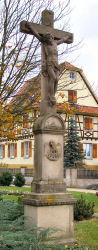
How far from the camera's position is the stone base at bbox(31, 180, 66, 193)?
768cm

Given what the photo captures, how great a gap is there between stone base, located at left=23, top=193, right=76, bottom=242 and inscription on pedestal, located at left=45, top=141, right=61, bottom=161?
73 centimetres

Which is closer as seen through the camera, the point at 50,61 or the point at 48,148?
the point at 48,148

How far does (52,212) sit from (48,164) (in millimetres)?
934

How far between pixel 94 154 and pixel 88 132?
2.12m

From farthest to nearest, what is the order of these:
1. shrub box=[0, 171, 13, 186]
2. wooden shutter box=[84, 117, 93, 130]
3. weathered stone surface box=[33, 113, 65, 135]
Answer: wooden shutter box=[84, 117, 93, 130] → shrub box=[0, 171, 13, 186] → weathered stone surface box=[33, 113, 65, 135]

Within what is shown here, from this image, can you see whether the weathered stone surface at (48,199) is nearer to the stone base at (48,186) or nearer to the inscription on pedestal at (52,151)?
the stone base at (48,186)

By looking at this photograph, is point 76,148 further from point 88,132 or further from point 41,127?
point 41,127

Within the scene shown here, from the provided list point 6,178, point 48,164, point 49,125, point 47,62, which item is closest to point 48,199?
point 48,164

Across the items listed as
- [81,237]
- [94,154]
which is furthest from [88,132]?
[81,237]

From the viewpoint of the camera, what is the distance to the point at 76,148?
32.2 meters

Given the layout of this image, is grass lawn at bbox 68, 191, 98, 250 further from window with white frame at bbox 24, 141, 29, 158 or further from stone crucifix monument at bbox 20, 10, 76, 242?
window with white frame at bbox 24, 141, 29, 158

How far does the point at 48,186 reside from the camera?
25.5 ft

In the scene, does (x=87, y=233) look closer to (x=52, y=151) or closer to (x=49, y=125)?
(x=52, y=151)

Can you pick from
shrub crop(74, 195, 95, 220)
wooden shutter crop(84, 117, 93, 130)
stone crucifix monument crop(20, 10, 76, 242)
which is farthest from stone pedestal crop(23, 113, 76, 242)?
wooden shutter crop(84, 117, 93, 130)
